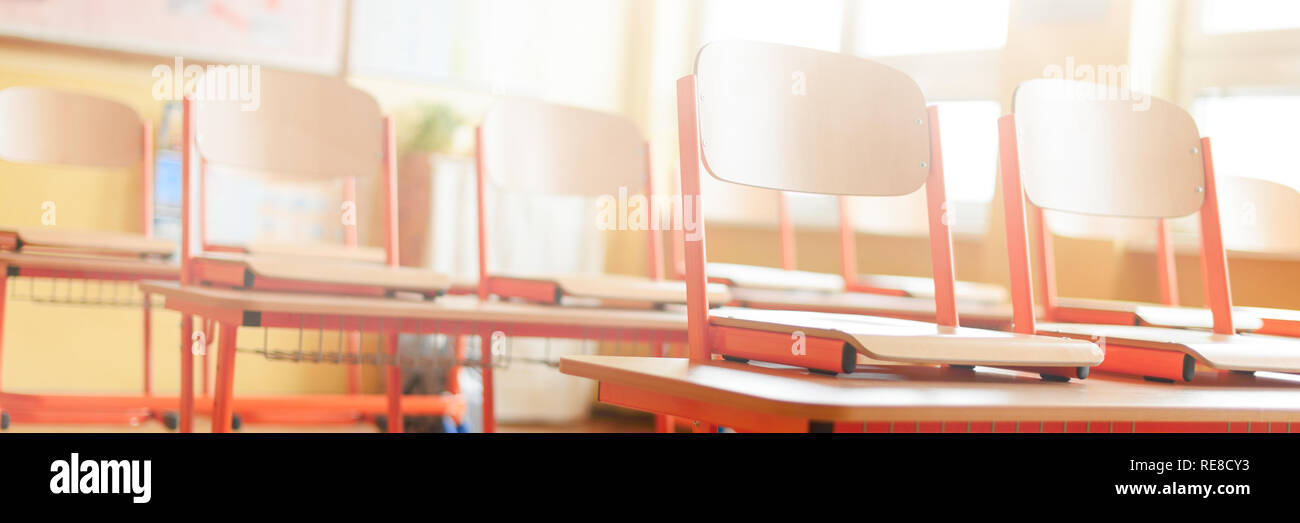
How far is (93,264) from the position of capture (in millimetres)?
2691

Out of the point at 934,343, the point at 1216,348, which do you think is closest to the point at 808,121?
the point at 934,343

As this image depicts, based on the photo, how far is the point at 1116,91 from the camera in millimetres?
1827

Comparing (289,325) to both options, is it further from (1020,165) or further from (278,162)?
(1020,165)

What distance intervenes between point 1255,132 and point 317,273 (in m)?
2.87

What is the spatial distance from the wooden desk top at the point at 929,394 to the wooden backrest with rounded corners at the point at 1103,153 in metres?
0.42

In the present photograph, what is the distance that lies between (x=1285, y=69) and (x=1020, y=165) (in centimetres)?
229

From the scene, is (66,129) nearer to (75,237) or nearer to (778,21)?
(75,237)
